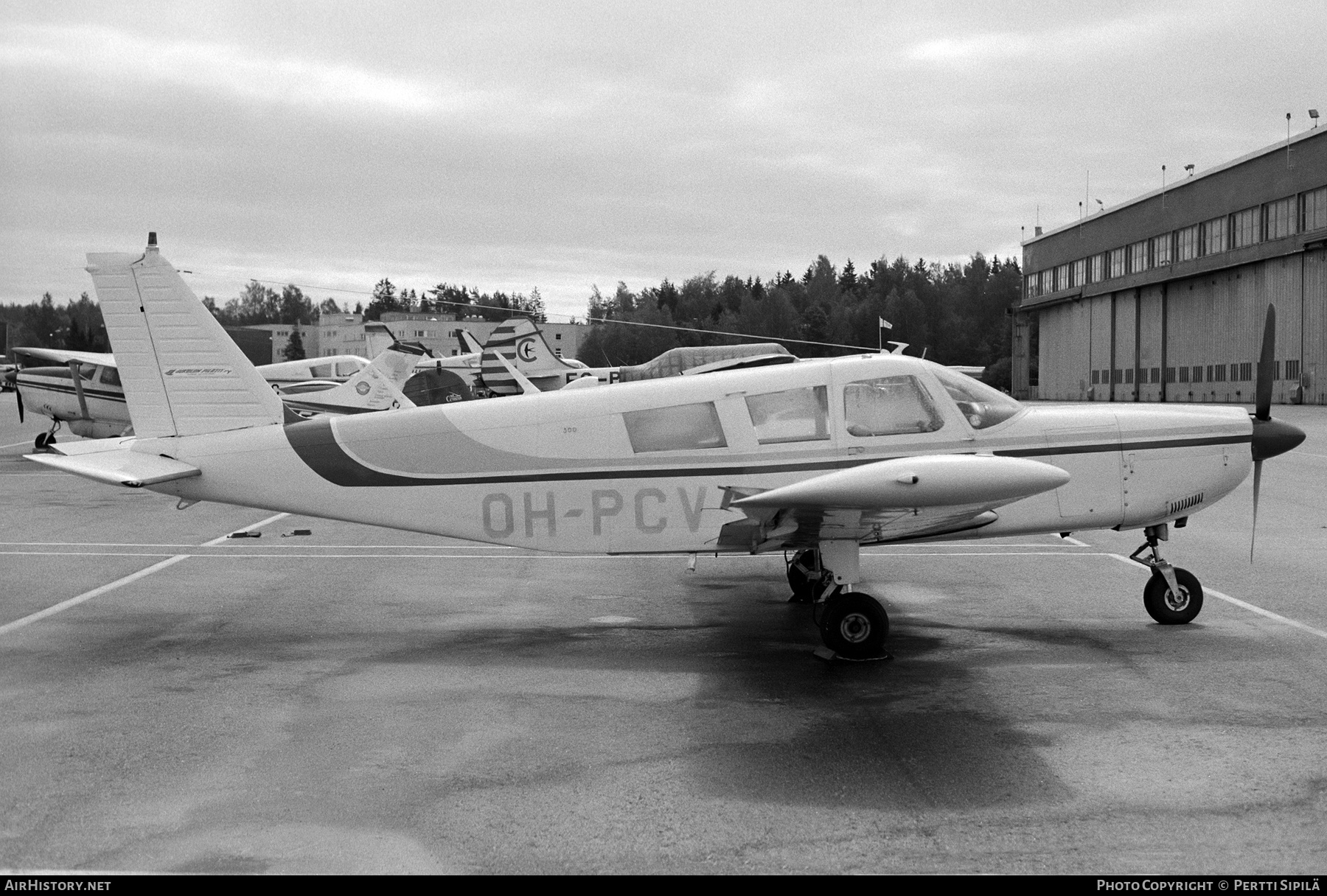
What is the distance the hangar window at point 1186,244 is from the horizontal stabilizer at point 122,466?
62992mm

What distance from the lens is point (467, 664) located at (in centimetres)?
793

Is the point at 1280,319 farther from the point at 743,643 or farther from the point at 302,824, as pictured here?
the point at 302,824

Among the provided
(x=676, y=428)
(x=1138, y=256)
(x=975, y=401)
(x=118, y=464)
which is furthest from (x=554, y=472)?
(x=1138, y=256)

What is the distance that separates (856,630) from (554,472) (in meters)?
2.50

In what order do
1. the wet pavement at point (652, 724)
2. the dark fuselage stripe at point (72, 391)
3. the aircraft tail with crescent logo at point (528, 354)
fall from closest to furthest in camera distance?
the wet pavement at point (652, 724) → the dark fuselage stripe at point (72, 391) → the aircraft tail with crescent logo at point (528, 354)

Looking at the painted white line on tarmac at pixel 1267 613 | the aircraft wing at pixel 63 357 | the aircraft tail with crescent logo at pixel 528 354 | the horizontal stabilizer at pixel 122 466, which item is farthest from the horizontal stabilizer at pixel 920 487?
the aircraft tail with crescent logo at pixel 528 354

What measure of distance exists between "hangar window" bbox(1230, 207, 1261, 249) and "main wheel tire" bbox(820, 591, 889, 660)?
56.3 meters

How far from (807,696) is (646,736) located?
1271 mm

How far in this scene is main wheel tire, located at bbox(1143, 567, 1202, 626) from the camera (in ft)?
29.2

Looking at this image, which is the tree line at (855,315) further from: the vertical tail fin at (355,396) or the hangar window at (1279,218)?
the vertical tail fin at (355,396)

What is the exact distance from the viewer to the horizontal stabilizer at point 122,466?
8.48m

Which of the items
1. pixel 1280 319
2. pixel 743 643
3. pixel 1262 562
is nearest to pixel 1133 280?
pixel 1280 319

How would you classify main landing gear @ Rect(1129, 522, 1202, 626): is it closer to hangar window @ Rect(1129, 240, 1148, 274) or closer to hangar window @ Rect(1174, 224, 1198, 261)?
hangar window @ Rect(1174, 224, 1198, 261)

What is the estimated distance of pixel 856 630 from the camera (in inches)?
310
